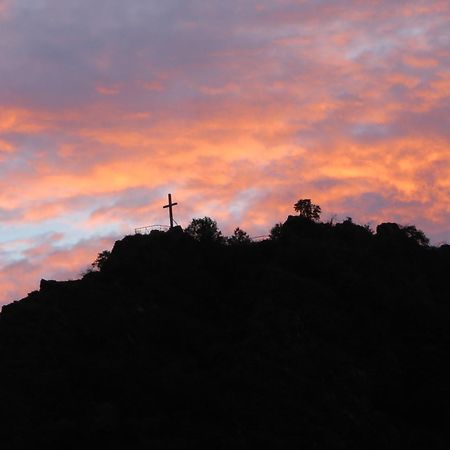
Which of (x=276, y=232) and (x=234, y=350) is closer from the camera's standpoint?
(x=234, y=350)

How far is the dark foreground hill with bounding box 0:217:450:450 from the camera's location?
49812mm

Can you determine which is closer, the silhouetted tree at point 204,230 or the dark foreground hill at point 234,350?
the dark foreground hill at point 234,350

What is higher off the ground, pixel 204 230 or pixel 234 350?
pixel 204 230

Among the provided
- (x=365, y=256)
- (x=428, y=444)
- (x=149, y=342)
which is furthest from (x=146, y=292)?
(x=428, y=444)

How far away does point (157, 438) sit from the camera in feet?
158

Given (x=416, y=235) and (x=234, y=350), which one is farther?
(x=416, y=235)

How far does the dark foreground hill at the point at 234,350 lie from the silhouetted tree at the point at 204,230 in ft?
7.89

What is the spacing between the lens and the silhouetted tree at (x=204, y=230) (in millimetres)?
75625

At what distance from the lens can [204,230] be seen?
77.8m

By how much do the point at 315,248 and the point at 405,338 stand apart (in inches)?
501

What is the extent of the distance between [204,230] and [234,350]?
22676 mm

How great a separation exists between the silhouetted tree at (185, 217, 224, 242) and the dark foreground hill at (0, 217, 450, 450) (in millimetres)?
2404

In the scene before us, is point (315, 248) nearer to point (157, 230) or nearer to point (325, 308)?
point (325, 308)

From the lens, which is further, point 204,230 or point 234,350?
point 204,230
